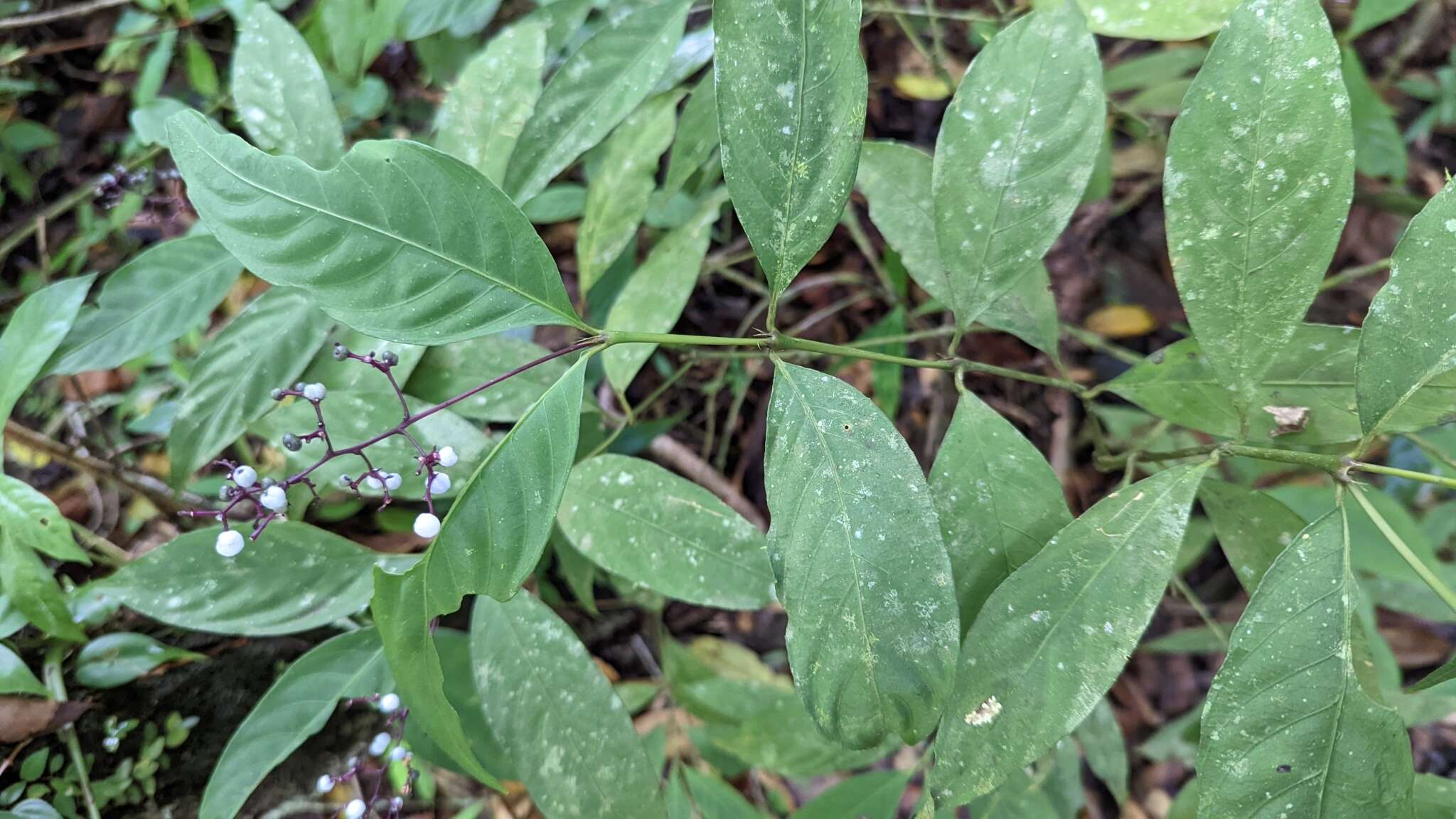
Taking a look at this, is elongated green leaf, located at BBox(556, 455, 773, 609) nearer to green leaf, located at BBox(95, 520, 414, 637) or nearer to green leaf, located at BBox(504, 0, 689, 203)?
green leaf, located at BBox(95, 520, 414, 637)

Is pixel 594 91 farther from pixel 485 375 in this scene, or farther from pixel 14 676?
pixel 14 676

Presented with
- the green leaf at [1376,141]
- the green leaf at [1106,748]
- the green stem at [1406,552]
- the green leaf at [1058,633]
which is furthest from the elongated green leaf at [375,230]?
the green leaf at [1376,141]

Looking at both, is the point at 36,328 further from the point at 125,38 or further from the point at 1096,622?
the point at 1096,622

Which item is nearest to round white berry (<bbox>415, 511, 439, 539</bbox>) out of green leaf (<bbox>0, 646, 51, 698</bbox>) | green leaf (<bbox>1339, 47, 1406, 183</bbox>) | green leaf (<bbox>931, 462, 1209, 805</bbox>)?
green leaf (<bbox>931, 462, 1209, 805</bbox>)

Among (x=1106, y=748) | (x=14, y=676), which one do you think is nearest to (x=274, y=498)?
(x=14, y=676)

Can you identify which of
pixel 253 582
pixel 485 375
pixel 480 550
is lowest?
pixel 253 582

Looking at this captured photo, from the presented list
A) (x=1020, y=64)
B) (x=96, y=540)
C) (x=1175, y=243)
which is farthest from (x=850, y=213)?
(x=96, y=540)
